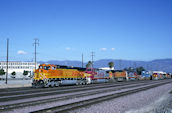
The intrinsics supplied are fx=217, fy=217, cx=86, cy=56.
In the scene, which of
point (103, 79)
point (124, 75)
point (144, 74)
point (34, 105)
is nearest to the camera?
point (34, 105)

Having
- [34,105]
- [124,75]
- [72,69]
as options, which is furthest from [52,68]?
[124,75]

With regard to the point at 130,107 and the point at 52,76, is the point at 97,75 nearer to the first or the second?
the point at 52,76

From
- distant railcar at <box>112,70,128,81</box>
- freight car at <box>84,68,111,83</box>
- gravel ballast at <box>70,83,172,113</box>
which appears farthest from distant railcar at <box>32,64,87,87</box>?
distant railcar at <box>112,70,128,81</box>

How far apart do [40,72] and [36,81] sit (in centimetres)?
141

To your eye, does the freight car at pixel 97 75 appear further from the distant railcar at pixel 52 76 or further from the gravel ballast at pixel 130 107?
the gravel ballast at pixel 130 107

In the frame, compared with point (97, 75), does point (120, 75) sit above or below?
below

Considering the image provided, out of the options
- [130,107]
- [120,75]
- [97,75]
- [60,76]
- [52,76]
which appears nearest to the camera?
[130,107]

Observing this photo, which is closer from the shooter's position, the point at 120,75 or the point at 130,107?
the point at 130,107

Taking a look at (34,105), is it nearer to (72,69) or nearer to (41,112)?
(41,112)

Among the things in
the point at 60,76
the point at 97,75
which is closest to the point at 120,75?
the point at 97,75

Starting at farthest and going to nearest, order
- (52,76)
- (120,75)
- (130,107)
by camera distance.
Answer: (120,75), (52,76), (130,107)

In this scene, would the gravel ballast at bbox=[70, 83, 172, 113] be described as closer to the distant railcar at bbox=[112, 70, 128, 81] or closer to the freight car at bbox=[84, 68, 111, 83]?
the freight car at bbox=[84, 68, 111, 83]

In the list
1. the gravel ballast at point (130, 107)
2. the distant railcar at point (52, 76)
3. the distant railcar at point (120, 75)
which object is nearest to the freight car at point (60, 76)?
the distant railcar at point (52, 76)

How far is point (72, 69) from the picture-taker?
123 ft
